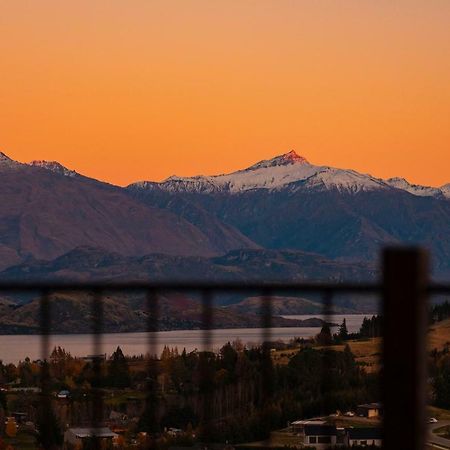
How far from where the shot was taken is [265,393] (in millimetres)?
7531

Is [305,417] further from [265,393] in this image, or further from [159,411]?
[159,411]

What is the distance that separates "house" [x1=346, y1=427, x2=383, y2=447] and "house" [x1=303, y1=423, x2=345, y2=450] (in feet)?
0.11

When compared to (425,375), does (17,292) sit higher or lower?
higher

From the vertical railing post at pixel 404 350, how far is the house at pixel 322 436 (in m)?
1.07

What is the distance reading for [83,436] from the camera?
24.7 feet

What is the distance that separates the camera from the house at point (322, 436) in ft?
23.4

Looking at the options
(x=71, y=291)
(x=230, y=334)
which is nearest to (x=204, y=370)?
(x=230, y=334)

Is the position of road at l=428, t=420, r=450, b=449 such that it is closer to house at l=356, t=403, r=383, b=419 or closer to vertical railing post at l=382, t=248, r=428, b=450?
house at l=356, t=403, r=383, b=419

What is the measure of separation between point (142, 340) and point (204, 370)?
1.37ft

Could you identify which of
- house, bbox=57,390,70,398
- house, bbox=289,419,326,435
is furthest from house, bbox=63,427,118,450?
house, bbox=289,419,326,435

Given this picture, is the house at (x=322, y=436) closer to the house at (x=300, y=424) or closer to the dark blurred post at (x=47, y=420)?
the house at (x=300, y=424)

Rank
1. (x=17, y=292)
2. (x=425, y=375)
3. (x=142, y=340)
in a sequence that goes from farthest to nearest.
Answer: (x=142, y=340) → (x=17, y=292) → (x=425, y=375)

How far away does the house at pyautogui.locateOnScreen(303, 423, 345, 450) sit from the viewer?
7.14 metres

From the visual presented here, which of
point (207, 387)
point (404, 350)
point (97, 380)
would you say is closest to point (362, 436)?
point (207, 387)
